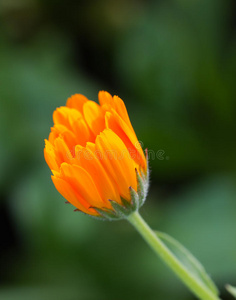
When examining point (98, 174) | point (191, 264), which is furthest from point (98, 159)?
point (191, 264)

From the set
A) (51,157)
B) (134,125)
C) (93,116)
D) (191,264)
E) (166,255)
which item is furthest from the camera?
(134,125)

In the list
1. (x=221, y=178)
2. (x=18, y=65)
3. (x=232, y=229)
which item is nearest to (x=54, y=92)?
(x=18, y=65)

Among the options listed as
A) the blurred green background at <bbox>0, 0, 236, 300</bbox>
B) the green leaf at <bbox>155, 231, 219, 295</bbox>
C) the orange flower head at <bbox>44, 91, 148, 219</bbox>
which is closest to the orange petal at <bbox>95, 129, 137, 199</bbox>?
the orange flower head at <bbox>44, 91, 148, 219</bbox>

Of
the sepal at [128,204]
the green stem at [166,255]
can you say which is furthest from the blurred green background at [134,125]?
the sepal at [128,204]

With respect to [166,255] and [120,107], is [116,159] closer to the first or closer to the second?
[120,107]

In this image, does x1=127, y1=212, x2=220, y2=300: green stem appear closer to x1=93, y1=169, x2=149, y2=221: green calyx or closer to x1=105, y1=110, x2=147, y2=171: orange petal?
x1=93, y1=169, x2=149, y2=221: green calyx

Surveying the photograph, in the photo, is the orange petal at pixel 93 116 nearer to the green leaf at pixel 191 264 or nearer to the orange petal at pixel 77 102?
the orange petal at pixel 77 102

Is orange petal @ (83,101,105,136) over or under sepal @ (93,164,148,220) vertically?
over

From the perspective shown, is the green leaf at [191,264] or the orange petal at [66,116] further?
the green leaf at [191,264]
